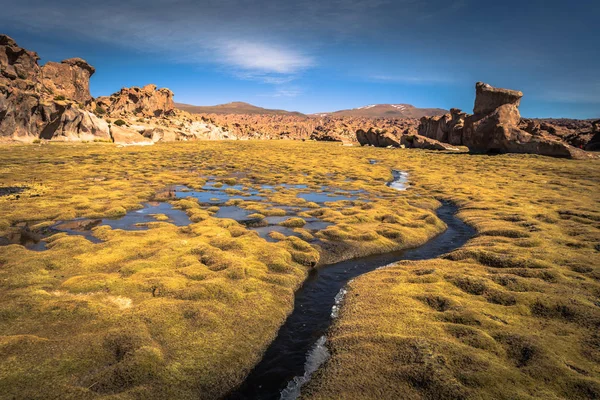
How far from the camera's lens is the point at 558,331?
336 inches

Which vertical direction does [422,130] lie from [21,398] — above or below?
above

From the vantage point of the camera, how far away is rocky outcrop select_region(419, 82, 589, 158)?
5518cm

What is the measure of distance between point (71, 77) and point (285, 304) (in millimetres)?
142062

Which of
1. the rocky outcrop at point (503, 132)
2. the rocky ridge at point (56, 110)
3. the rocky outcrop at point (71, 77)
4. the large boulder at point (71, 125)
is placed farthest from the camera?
the rocky outcrop at point (71, 77)

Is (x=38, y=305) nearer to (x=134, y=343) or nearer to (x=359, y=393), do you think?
(x=134, y=343)

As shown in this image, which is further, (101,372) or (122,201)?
(122,201)

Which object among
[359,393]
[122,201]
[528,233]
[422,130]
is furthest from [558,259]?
[422,130]

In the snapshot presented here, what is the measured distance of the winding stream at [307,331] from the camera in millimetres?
7562

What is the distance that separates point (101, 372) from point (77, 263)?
22.9 feet

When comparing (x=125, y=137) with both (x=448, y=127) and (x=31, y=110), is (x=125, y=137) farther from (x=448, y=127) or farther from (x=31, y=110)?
(x=448, y=127)

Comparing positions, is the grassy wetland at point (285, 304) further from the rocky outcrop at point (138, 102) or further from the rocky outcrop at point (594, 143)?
the rocky outcrop at point (138, 102)

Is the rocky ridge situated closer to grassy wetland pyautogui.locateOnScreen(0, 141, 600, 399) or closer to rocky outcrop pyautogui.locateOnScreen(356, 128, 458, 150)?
grassy wetland pyautogui.locateOnScreen(0, 141, 600, 399)

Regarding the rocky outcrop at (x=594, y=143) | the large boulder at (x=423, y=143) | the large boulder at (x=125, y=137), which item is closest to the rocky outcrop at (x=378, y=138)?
the large boulder at (x=423, y=143)

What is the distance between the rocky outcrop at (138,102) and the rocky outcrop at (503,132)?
416 ft
